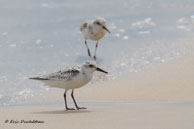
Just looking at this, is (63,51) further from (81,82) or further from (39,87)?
(81,82)

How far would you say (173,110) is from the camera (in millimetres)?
7961

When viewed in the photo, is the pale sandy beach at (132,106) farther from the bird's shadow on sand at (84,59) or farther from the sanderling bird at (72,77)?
the bird's shadow on sand at (84,59)

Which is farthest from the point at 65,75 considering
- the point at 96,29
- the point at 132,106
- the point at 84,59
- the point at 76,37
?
the point at 76,37

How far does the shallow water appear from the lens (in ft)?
39.4

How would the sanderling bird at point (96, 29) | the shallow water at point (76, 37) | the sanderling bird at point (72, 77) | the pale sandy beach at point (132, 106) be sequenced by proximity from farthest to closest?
1. the sanderling bird at point (96, 29)
2. the shallow water at point (76, 37)
3. the sanderling bird at point (72, 77)
4. the pale sandy beach at point (132, 106)

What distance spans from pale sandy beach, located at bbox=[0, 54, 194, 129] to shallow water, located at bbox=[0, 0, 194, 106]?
740mm

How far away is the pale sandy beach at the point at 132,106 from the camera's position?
7.15 metres

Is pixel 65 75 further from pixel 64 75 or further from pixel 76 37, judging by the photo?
pixel 76 37

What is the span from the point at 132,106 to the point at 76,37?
6583mm

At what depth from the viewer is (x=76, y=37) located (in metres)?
15.0

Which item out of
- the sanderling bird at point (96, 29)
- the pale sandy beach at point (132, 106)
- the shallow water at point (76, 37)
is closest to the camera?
the pale sandy beach at point (132, 106)

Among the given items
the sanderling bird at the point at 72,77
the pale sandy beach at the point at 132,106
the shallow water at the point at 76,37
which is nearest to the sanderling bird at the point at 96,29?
the shallow water at the point at 76,37

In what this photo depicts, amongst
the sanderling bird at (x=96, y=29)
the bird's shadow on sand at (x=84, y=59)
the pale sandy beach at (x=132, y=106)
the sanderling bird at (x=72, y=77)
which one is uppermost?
the sanderling bird at (x=96, y=29)

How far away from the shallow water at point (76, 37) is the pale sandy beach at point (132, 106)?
2.43 ft
